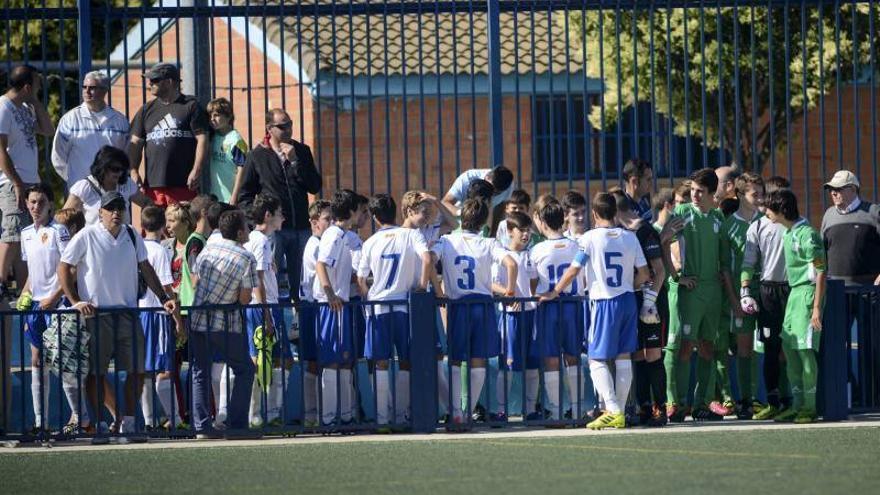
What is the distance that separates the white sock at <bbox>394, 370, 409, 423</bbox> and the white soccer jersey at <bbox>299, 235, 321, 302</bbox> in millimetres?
953

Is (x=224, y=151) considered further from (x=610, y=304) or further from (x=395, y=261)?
(x=610, y=304)

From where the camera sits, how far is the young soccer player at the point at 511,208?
14.3 m

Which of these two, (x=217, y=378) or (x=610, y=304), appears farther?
(x=217, y=378)

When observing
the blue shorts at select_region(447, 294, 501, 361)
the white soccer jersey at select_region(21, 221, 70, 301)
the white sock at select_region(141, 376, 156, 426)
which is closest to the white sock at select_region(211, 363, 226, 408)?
the white sock at select_region(141, 376, 156, 426)

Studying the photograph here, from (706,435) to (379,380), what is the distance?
2369mm

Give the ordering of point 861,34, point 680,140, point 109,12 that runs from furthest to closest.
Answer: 1. point 680,140
2. point 861,34
3. point 109,12

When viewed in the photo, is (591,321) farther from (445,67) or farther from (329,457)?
(445,67)

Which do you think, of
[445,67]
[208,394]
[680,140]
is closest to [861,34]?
[680,140]

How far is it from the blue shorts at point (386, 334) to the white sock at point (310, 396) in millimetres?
504

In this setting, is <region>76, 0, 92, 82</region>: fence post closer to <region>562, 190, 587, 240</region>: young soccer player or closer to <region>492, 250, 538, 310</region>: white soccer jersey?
<region>492, 250, 538, 310</region>: white soccer jersey

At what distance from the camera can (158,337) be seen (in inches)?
524

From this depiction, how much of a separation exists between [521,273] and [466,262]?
489 millimetres

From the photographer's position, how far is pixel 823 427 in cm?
1317

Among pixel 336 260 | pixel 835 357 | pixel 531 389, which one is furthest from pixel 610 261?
pixel 336 260
